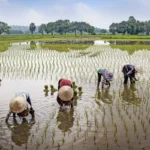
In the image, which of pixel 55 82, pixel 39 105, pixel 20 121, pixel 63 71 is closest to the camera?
pixel 20 121

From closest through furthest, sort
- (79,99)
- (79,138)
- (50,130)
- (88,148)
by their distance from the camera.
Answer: (88,148) → (79,138) → (50,130) → (79,99)

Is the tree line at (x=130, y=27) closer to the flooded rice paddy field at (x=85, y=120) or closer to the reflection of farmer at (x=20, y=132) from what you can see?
the flooded rice paddy field at (x=85, y=120)

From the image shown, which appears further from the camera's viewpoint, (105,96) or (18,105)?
(105,96)

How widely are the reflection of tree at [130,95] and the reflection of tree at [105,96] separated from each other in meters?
0.46

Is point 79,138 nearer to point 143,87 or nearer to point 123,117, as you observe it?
point 123,117

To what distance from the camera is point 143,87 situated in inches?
407

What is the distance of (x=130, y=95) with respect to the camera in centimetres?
929

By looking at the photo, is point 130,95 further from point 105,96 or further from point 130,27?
point 130,27

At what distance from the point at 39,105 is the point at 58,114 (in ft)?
3.41

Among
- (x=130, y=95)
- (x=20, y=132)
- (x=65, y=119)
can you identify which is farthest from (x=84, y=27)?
(x=20, y=132)

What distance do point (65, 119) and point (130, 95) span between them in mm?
3135

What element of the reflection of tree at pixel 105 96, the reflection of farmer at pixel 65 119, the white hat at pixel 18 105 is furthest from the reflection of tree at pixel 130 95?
the white hat at pixel 18 105

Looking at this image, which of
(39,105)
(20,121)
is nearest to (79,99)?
(39,105)

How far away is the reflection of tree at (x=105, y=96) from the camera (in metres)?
8.66
